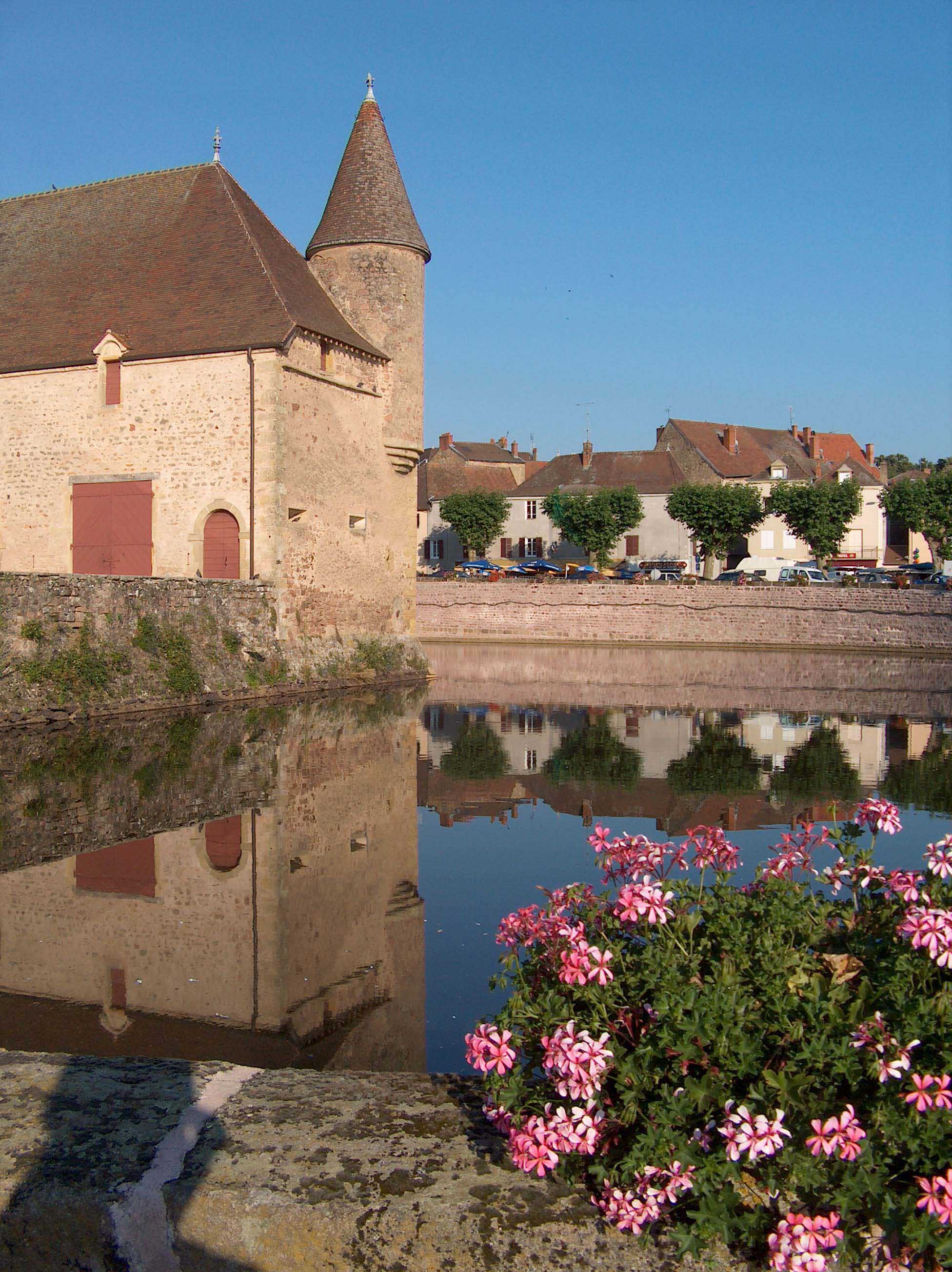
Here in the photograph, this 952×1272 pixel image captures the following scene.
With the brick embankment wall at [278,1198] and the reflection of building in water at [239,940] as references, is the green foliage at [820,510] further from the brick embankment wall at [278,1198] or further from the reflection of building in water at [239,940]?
the brick embankment wall at [278,1198]

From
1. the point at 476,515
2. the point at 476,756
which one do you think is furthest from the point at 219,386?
the point at 476,515

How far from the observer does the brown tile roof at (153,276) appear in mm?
22984

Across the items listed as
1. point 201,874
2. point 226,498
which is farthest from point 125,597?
point 201,874

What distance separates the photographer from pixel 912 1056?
2982 mm

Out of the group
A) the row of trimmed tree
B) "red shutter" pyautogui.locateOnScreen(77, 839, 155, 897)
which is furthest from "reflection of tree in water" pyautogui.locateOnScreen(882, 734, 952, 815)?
the row of trimmed tree

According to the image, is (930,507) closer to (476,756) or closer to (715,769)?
(715,769)

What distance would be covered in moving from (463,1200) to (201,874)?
580 cm

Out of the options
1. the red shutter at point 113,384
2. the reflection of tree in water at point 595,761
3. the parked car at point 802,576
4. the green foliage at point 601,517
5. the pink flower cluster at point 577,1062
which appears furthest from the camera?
the green foliage at point 601,517

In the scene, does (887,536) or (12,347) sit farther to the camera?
(887,536)

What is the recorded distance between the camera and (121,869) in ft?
28.5

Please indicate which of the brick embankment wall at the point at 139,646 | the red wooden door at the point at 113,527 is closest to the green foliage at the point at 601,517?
the brick embankment wall at the point at 139,646

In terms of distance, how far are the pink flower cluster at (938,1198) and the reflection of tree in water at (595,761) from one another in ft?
33.6

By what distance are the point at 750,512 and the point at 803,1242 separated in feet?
185

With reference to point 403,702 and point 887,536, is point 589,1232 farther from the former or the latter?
point 887,536
